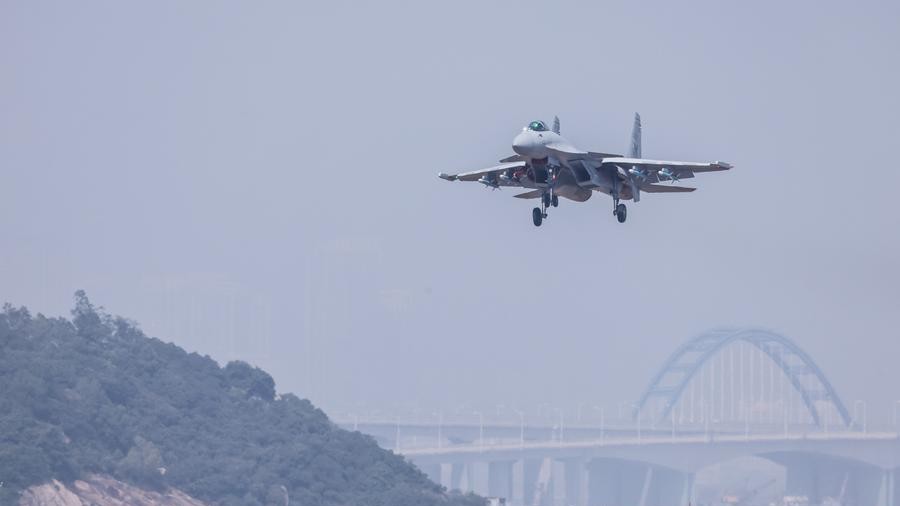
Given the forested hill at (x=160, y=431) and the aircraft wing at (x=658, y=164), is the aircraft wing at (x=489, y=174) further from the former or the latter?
the forested hill at (x=160, y=431)

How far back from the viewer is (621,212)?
2972 inches

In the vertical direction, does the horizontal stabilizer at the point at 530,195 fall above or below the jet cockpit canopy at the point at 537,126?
below

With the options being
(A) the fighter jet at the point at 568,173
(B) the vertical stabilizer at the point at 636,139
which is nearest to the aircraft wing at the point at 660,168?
(A) the fighter jet at the point at 568,173

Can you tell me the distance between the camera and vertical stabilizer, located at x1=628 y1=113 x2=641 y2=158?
90750mm

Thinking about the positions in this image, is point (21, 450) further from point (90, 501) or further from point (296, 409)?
point (296, 409)

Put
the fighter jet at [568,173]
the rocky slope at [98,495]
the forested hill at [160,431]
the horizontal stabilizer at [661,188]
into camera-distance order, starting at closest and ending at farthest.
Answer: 1. the fighter jet at [568,173]
2. the horizontal stabilizer at [661,188]
3. the rocky slope at [98,495]
4. the forested hill at [160,431]

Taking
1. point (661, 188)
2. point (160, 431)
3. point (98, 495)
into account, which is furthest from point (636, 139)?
point (160, 431)

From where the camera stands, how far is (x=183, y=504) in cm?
15850

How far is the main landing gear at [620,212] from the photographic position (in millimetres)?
75125

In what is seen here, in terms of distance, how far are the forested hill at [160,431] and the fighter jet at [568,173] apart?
77.3 metres

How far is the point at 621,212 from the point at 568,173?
4.73 metres

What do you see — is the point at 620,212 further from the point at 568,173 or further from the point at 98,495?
the point at 98,495

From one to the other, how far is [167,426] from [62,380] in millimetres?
13690

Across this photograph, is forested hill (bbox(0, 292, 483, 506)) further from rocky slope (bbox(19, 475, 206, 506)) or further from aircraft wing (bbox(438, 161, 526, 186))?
aircraft wing (bbox(438, 161, 526, 186))
